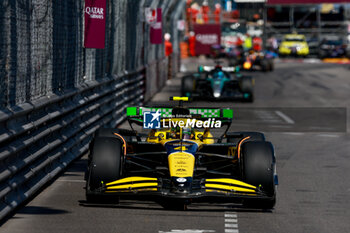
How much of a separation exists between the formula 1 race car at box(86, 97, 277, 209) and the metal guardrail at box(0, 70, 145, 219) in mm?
675

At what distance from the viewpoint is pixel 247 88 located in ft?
86.8

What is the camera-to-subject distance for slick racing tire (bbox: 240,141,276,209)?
9.25 m

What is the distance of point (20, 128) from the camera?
938 cm

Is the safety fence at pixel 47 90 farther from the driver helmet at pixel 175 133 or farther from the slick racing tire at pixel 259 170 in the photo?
the slick racing tire at pixel 259 170

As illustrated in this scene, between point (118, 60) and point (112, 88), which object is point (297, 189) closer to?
point (112, 88)

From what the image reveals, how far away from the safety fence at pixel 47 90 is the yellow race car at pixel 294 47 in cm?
5011

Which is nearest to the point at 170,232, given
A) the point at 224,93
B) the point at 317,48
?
the point at 224,93

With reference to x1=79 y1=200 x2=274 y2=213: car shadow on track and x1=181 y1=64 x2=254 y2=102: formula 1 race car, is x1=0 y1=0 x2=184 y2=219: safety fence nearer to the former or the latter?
x1=79 y1=200 x2=274 y2=213: car shadow on track

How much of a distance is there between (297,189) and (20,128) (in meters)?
3.37

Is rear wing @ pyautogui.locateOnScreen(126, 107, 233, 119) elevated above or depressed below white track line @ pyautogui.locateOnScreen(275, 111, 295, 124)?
above

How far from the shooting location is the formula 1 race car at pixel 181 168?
9.05m

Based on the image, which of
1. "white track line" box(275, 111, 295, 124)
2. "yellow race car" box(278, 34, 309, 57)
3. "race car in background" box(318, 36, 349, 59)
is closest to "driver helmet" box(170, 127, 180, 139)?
"white track line" box(275, 111, 295, 124)

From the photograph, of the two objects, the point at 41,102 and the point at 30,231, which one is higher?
the point at 41,102

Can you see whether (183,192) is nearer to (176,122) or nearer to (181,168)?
(181,168)
